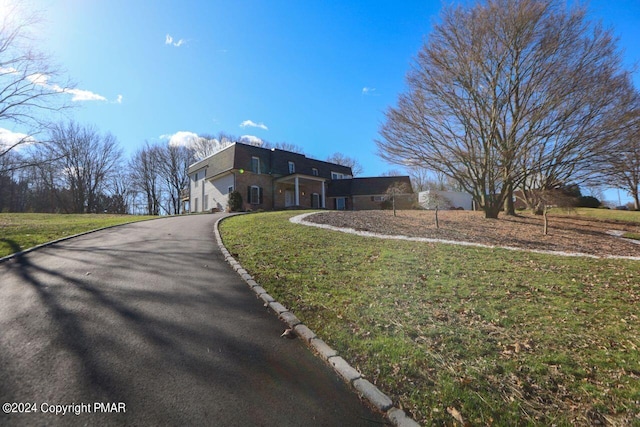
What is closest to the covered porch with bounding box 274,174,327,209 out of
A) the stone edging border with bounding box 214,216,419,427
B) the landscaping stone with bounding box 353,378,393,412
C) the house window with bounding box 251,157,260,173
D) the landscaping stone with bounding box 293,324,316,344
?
the house window with bounding box 251,157,260,173

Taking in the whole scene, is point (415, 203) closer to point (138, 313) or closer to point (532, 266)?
point (532, 266)

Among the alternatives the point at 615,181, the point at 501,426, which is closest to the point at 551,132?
the point at 615,181

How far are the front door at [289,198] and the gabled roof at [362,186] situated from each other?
5330 millimetres

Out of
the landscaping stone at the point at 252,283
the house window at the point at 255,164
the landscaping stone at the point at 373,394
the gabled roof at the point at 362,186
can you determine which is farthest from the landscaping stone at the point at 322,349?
the gabled roof at the point at 362,186

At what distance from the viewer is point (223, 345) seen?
3.13m

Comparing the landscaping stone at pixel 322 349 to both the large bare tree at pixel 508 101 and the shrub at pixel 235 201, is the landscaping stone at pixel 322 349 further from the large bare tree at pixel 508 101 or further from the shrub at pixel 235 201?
the shrub at pixel 235 201

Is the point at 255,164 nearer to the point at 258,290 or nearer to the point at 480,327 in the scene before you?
the point at 258,290

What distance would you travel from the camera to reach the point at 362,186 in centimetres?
3309

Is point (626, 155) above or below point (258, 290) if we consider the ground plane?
above

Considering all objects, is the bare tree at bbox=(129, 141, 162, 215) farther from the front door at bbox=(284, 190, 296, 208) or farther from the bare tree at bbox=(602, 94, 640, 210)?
the bare tree at bbox=(602, 94, 640, 210)

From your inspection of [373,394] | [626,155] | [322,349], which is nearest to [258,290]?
[322,349]

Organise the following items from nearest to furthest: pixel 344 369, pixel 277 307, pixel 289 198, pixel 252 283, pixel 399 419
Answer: pixel 399 419, pixel 344 369, pixel 277 307, pixel 252 283, pixel 289 198

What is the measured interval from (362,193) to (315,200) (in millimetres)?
5771

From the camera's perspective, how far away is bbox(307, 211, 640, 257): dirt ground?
9.71 meters
